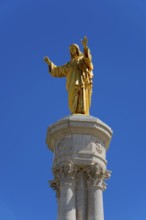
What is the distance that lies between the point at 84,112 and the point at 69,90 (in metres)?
1.13

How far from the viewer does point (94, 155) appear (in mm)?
15773

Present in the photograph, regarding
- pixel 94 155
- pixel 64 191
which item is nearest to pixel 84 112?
pixel 94 155

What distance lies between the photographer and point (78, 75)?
17.9 m

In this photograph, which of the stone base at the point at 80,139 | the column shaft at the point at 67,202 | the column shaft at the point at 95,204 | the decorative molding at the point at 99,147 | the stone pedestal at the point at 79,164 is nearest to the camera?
the column shaft at the point at 67,202

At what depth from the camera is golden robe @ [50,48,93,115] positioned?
17422 mm

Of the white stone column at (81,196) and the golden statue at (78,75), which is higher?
the golden statue at (78,75)

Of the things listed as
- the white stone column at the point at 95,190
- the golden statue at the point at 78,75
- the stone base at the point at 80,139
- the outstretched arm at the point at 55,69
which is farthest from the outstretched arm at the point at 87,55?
the white stone column at the point at 95,190

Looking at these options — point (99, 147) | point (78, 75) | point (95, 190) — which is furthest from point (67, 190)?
point (78, 75)

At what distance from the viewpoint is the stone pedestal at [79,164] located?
14969mm

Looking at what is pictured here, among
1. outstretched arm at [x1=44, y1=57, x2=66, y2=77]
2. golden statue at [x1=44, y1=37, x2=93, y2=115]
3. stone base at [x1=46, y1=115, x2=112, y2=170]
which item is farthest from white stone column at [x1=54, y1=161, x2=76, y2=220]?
outstretched arm at [x1=44, y1=57, x2=66, y2=77]

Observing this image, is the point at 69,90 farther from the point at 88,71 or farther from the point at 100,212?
the point at 100,212

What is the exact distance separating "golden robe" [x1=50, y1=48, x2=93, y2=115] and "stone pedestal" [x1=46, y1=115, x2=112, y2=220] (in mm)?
1009

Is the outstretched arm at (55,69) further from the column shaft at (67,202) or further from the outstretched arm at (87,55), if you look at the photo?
the column shaft at (67,202)

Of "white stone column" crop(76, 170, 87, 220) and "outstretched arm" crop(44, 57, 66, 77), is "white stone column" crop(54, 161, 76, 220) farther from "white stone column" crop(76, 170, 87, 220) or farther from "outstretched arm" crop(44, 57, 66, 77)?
"outstretched arm" crop(44, 57, 66, 77)
